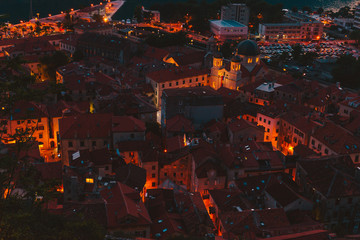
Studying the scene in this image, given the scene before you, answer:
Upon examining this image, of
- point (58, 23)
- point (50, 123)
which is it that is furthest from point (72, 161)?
point (58, 23)

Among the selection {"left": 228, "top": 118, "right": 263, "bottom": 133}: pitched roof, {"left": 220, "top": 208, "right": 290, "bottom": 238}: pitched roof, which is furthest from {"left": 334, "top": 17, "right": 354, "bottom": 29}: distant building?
{"left": 220, "top": 208, "right": 290, "bottom": 238}: pitched roof

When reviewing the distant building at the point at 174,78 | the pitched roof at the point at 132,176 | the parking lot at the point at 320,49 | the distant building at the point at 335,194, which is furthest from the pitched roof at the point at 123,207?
the parking lot at the point at 320,49

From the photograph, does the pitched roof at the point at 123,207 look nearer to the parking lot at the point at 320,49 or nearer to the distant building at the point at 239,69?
the distant building at the point at 239,69

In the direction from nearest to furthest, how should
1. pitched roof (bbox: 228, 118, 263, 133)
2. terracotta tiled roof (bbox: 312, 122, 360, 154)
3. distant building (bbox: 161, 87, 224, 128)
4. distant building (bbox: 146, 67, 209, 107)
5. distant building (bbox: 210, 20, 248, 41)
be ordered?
terracotta tiled roof (bbox: 312, 122, 360, 154), pitched roof (bbox: 228, 118, 263, 133), distant building (bbox: 161, 87, 224, 128), distant building (bbox: 146, 67, 209, 107), distant building (bbox: 210, 20, 248, 41)

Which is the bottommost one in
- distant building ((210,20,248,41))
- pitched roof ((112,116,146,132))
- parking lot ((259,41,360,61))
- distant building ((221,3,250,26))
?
parking lot ((259,41,360,61))

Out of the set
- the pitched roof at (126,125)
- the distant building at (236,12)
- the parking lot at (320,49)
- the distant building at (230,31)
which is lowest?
the parking lot at (320,49)

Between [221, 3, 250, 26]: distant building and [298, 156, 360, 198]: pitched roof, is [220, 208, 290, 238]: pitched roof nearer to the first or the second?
[298, 156, 360, 198]: pitched roof

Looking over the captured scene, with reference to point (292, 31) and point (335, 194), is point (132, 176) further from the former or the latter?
point (292, 31)

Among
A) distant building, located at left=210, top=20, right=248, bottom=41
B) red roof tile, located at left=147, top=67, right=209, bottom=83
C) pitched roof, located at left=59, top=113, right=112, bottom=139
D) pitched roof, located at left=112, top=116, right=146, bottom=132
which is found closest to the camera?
pitched roof, located at left=59, top=113, right=112, bottom=139

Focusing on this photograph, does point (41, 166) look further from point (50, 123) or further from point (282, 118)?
point (282, 118)
